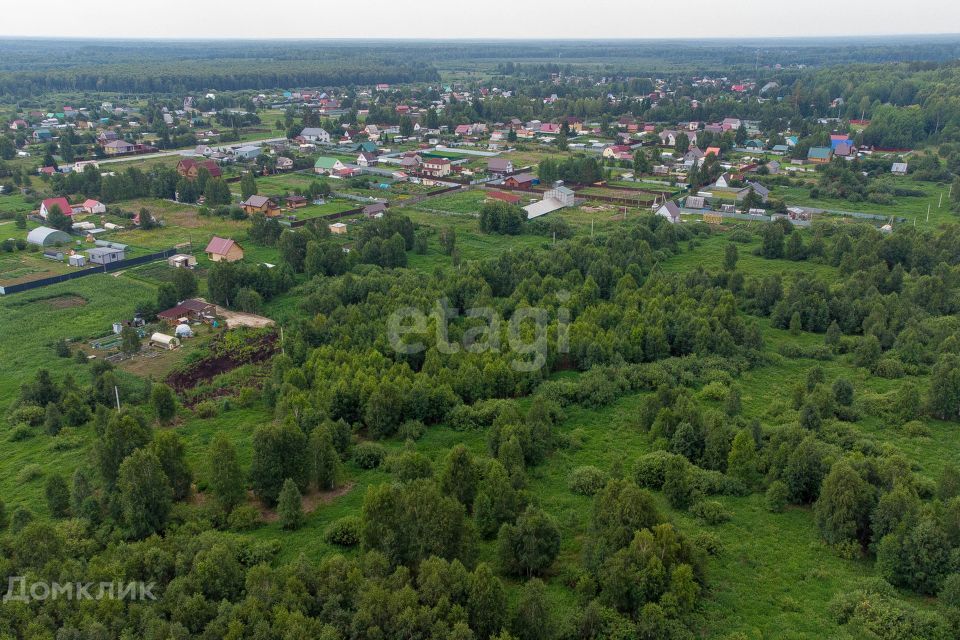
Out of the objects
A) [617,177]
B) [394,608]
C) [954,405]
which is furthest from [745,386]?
[617,177]

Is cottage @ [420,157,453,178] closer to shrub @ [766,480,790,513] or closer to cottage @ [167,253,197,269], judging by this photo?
cottage @ [167,253,197,269]

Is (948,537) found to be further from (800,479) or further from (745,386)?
(745,386)

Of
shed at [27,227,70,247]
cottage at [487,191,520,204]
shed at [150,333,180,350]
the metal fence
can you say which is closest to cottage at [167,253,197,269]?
the metal fence

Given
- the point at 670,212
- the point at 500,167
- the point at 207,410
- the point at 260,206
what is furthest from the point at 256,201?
the point at 670,212

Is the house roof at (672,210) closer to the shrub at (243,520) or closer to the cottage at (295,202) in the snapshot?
the cottage at (295,202)

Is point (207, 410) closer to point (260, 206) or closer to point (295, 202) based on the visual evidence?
point (260, 206)
